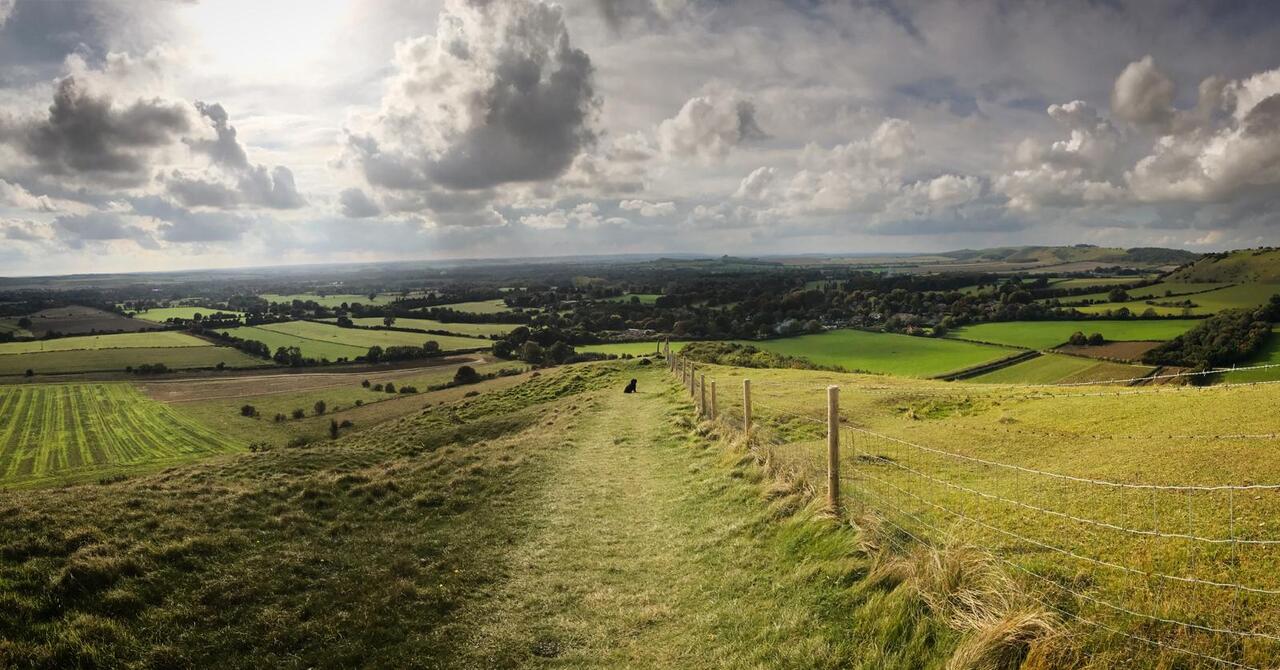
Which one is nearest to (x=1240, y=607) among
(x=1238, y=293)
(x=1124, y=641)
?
(x=1124, y=641)

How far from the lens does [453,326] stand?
428 ft

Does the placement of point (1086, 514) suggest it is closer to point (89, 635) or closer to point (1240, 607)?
point (1240, 607)

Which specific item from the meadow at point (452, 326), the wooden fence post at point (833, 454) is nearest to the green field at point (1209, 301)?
the wooden fence post at point (833, 454)

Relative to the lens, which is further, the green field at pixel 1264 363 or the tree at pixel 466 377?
the tree at pixel 466 377

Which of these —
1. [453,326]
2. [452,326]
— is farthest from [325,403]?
[453,326]

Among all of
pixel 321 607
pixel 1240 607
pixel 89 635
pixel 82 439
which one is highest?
pixel 1240 607

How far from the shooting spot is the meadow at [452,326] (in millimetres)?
121150

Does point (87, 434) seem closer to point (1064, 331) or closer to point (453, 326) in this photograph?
point (453, 326)

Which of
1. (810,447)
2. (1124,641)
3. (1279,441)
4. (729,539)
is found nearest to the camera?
(1124,641)

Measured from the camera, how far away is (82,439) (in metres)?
51.3

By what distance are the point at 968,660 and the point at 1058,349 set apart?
76570mm

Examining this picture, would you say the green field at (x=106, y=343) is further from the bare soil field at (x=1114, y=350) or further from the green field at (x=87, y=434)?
the bare soil field at (x=1114, y=350)

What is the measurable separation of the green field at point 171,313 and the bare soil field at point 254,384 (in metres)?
84.0

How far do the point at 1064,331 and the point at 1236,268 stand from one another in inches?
2374
